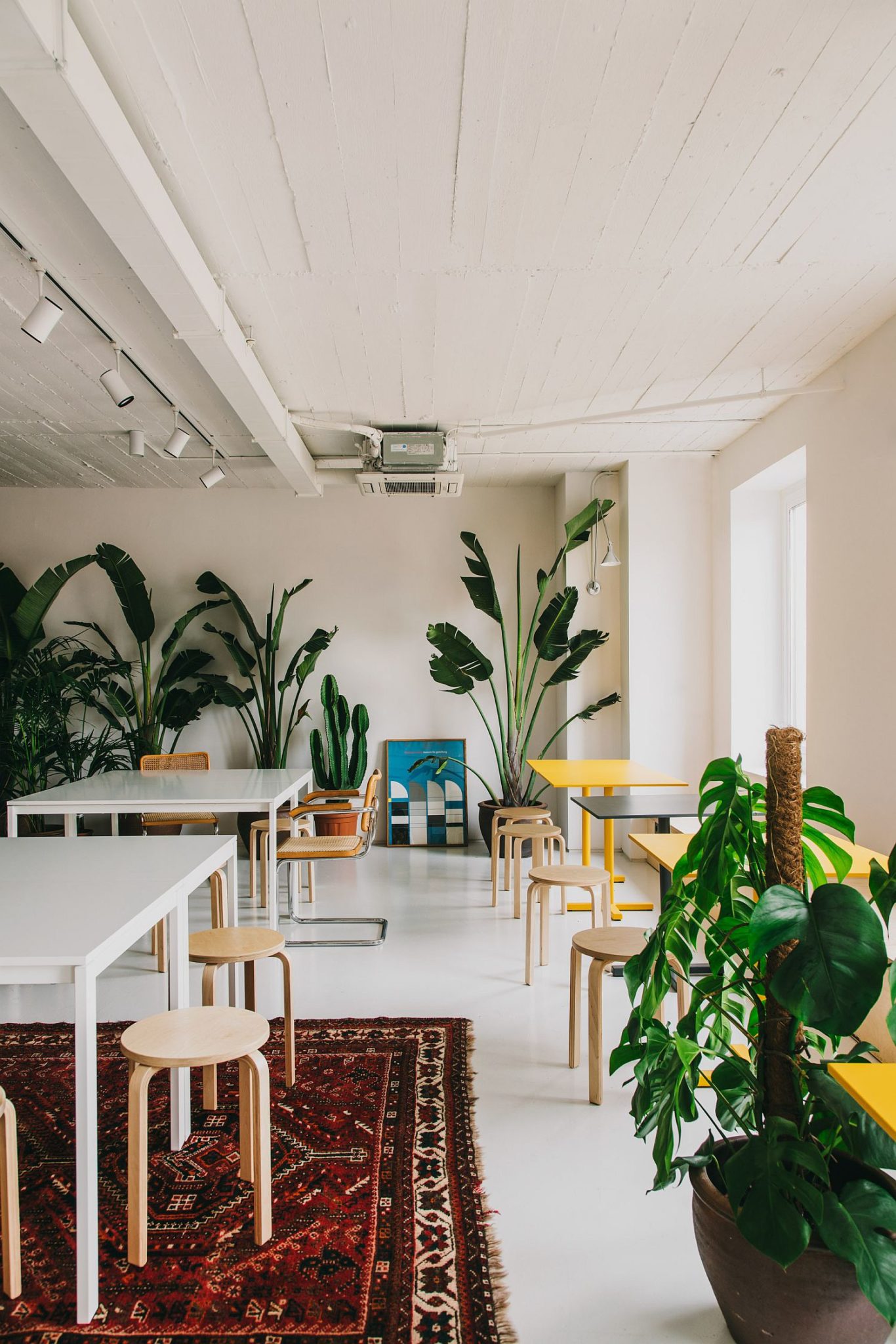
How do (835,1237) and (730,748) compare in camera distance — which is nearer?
(835,1237)

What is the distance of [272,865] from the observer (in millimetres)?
3873

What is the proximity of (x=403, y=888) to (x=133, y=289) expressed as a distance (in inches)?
142

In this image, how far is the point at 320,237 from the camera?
2.92 metres

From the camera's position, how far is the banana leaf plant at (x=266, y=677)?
20.6 feet

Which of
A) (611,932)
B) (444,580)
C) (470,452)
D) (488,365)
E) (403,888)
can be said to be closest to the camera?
(611,932)

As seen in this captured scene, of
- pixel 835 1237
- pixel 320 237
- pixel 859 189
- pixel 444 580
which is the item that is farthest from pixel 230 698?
pixel 835 1237

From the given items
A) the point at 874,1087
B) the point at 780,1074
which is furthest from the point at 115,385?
the point at 874,1087

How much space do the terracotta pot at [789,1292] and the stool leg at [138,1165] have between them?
3.75 feet

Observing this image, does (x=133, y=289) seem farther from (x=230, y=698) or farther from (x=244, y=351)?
(x=230, y=698)

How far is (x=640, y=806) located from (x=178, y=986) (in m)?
2.22

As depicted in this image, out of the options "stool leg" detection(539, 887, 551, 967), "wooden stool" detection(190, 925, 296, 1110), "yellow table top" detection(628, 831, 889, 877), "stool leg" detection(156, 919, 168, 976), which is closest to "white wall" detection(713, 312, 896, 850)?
"yellow table top" detection(628, 831, 889, 877)

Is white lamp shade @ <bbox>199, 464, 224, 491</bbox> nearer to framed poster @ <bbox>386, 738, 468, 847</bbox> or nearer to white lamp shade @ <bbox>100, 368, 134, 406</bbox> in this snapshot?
white lamp shade @ <bbox>100, 368, 134, 406</bbox>

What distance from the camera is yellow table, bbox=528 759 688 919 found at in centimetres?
439

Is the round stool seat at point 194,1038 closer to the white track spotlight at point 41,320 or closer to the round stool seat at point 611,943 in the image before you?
the round stool seat at point 611,943
